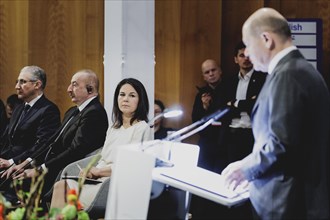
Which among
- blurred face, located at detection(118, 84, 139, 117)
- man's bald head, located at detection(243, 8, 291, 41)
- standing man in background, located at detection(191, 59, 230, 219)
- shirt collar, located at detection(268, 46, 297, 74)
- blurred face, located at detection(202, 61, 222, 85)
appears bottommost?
standing man in background, located at detection(191, 59, 230, 219)

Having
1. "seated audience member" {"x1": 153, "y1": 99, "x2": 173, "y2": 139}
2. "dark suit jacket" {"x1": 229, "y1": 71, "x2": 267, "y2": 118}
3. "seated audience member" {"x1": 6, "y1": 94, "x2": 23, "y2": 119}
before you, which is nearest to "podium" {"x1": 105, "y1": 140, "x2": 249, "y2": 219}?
"dark suit jacket" {"x1": 229, "y1": 71, "x2": 267, "y2": 118}

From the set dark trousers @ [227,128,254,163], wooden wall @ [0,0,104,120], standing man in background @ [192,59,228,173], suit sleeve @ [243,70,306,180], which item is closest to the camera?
suit sleeve @ [243,70,306,180]

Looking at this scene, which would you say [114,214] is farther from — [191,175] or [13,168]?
[13,168]

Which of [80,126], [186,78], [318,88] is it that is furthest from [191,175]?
[186,78]

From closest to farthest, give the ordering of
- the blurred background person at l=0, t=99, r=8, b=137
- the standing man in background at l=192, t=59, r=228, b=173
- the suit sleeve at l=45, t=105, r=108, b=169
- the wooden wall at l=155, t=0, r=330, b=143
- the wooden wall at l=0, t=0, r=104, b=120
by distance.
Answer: the suit sleeve at l=45, t=105, r=108, b=169 < the standing man in background at l=192, t=59, r=228, b=173 < the blurred background person at l=0, t=99, r=8, b=137 < the wooden wall at l=155, t=0, r=330, b=143 < the wooden wall at l=0, t=0, r=104, b=120

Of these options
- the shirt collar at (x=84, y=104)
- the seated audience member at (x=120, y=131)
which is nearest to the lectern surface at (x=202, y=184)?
the seated audience member at (x=120, y=131)

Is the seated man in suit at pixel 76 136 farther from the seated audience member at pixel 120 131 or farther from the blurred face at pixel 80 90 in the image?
the seated audience member at pixel 120 131

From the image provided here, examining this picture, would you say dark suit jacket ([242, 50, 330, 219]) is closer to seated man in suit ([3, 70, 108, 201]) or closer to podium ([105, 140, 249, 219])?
podium ([105, 140, 249, 219])

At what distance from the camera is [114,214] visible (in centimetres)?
232

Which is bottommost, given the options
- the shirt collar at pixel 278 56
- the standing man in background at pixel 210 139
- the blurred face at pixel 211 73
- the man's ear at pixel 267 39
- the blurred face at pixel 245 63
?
the standing man in background at pixel 210 139

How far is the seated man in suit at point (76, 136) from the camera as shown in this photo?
427 cm

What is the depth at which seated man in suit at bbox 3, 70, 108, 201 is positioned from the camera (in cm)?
427

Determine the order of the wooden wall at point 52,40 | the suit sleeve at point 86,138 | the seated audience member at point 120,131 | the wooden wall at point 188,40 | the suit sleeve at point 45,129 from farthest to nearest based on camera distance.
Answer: the wooden wall at point 52,40, the wooden wall at point 188,40, the suit sleeve at point 45,129, the suit sleeve at point 86,138, the seated audience member at point 120,131

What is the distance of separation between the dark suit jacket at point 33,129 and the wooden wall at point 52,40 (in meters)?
1.40
